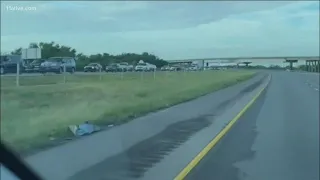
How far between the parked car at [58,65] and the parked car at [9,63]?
4571 millimetres

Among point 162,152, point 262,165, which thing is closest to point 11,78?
point 162,152

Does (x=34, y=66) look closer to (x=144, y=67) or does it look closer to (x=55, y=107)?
(x=55, y=107)

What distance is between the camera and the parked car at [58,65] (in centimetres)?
3237

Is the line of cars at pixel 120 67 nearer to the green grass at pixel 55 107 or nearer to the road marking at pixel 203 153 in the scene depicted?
the green grass at pixel 55 107

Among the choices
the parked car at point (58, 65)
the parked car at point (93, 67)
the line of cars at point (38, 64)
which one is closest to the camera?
the line of cars at point (38, 64)

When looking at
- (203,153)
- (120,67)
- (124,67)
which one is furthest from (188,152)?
(120,67)

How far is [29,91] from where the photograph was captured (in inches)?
977

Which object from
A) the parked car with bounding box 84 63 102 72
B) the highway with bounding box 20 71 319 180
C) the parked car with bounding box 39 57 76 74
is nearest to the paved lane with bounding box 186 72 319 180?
the highway with bounding box 20 71 319 180

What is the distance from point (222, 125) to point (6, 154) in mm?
15383

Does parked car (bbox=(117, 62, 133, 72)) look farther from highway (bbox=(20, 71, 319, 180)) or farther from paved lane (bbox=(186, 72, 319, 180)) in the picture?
highway (bbox=(20, 71, 319, 180))

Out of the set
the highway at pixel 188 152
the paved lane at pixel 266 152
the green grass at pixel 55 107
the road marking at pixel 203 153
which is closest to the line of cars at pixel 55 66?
the green grass at pixel 55 107

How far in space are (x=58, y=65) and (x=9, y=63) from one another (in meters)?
9.73

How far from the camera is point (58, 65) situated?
34.3 m

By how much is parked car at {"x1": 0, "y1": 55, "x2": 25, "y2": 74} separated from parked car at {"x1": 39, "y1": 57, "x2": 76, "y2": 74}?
15.0ft
